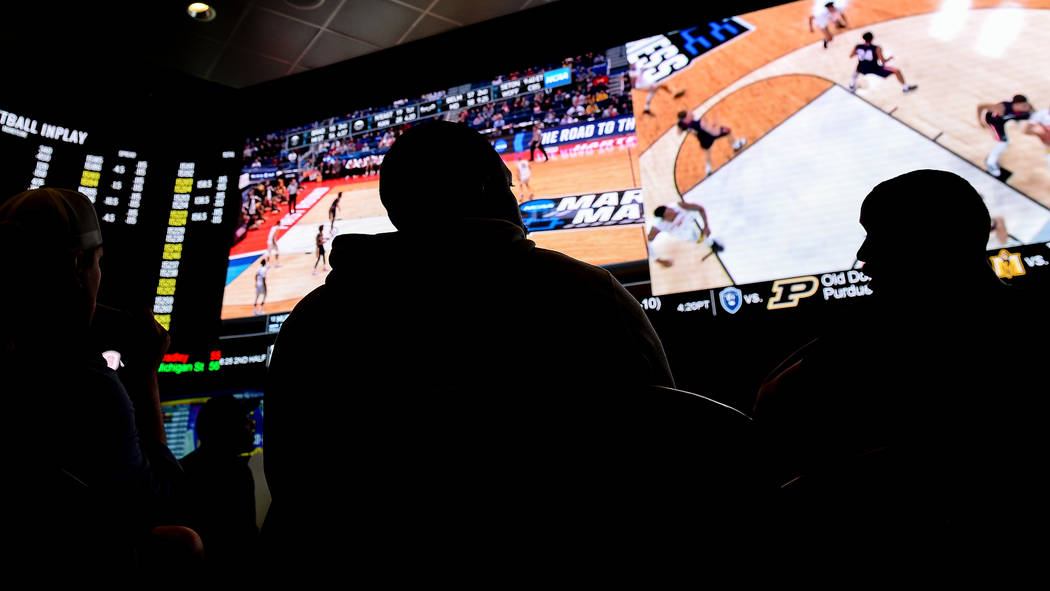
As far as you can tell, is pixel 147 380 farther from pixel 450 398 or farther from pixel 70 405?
pixel 450 398

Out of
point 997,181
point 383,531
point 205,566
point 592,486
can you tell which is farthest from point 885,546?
point 997,181

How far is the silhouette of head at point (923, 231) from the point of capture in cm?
143

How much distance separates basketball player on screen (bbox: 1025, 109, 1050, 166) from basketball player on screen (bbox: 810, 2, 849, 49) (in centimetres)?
94

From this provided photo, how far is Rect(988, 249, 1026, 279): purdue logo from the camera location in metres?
2.83

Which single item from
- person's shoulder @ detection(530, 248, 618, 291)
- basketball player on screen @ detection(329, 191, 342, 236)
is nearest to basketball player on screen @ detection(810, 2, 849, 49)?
basketball player on screen @ detection(329, 191, 342, 236)

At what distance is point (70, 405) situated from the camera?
3.85 ft

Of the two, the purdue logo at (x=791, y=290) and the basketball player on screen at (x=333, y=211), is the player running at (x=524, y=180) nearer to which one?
the basketball player on screen at (x=333, y=211)

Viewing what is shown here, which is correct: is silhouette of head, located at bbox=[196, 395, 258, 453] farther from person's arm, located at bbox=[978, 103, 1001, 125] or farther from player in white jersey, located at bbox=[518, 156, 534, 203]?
person's arm, located at bbox=[978, 103, 1001, 125]

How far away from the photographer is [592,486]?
2.45 ft

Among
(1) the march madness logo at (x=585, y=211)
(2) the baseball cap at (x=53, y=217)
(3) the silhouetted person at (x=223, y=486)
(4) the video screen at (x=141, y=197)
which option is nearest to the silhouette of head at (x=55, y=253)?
(2) the baseball cap at (x=53, y=217)

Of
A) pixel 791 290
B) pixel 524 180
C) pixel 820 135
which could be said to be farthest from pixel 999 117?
pixel 524 180

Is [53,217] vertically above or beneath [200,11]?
beneath

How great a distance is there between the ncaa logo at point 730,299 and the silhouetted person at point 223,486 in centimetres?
216

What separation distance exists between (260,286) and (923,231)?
3.76 metres
